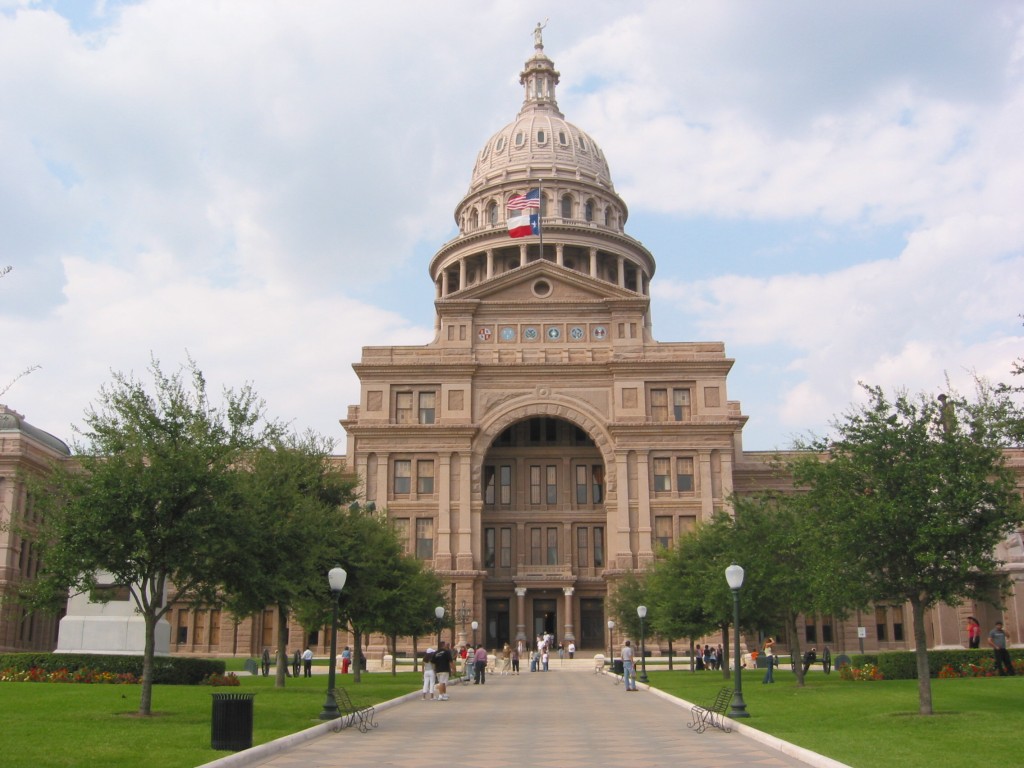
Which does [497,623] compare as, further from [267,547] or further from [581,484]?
[267,547]

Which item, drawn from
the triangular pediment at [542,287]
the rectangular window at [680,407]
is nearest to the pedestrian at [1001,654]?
the rectangular window at [680,407]

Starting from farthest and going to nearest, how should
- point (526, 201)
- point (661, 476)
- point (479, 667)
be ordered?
point (526, 201), point (661, 476), point (479, 667)

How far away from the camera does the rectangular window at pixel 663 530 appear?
7188cm

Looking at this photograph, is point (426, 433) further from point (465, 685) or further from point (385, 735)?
point (385, 735)

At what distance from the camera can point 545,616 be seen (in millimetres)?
75812

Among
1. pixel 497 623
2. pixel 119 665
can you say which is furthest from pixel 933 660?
pixel 497 623

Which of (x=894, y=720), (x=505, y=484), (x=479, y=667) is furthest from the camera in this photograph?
(x=505, y=484)

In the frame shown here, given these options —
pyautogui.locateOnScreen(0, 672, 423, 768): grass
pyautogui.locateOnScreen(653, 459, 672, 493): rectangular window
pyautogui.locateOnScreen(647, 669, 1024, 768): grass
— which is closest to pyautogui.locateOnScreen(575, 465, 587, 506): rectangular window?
pyautogui.locateOnScreen(653, 459, 672, 493): rectangular window

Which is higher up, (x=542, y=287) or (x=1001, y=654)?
(x=542, y=287)

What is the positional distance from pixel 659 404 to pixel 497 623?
764 inches

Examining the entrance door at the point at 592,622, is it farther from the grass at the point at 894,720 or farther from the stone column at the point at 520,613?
the grass at the point at 894,720

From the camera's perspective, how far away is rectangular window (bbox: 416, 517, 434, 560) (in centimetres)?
7231

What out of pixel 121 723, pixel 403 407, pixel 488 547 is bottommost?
pixel 121 723

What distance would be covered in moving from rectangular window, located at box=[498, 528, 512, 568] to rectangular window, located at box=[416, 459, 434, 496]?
7.15 meters
